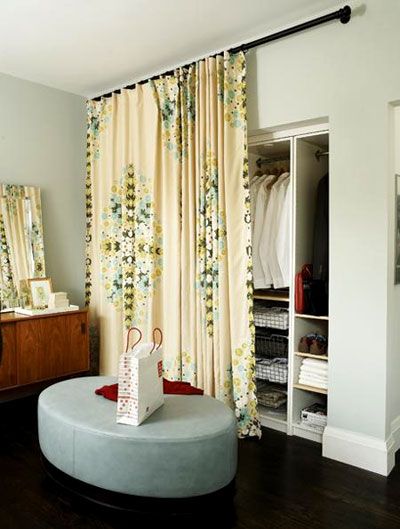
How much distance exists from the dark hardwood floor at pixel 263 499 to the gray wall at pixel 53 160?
68.0 inches

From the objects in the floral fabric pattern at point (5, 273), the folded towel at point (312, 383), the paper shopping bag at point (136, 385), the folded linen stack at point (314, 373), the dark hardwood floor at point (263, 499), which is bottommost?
the dark hardwood floor at point (263, 499)

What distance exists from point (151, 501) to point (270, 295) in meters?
1.73

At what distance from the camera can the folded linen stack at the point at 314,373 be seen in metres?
2.96

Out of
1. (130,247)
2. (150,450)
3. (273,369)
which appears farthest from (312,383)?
(130,247)

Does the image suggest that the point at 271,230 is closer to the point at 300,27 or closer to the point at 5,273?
the point at 300,27

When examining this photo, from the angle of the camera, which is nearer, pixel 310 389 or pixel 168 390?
pixel 168 390

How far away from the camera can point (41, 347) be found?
343cm

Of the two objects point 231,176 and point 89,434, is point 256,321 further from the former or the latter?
point 89,434

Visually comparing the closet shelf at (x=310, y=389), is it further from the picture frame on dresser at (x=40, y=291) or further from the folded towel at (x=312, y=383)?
the picture frame on dresser at (x=40, y=291)

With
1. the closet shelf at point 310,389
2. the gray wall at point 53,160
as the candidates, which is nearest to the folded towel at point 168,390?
the closet shelf at point 310,389

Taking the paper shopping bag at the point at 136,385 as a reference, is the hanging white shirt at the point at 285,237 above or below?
above

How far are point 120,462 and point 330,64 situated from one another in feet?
8.29

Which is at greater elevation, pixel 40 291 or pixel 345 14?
pixel 345 14

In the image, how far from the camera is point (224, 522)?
6.84ft
